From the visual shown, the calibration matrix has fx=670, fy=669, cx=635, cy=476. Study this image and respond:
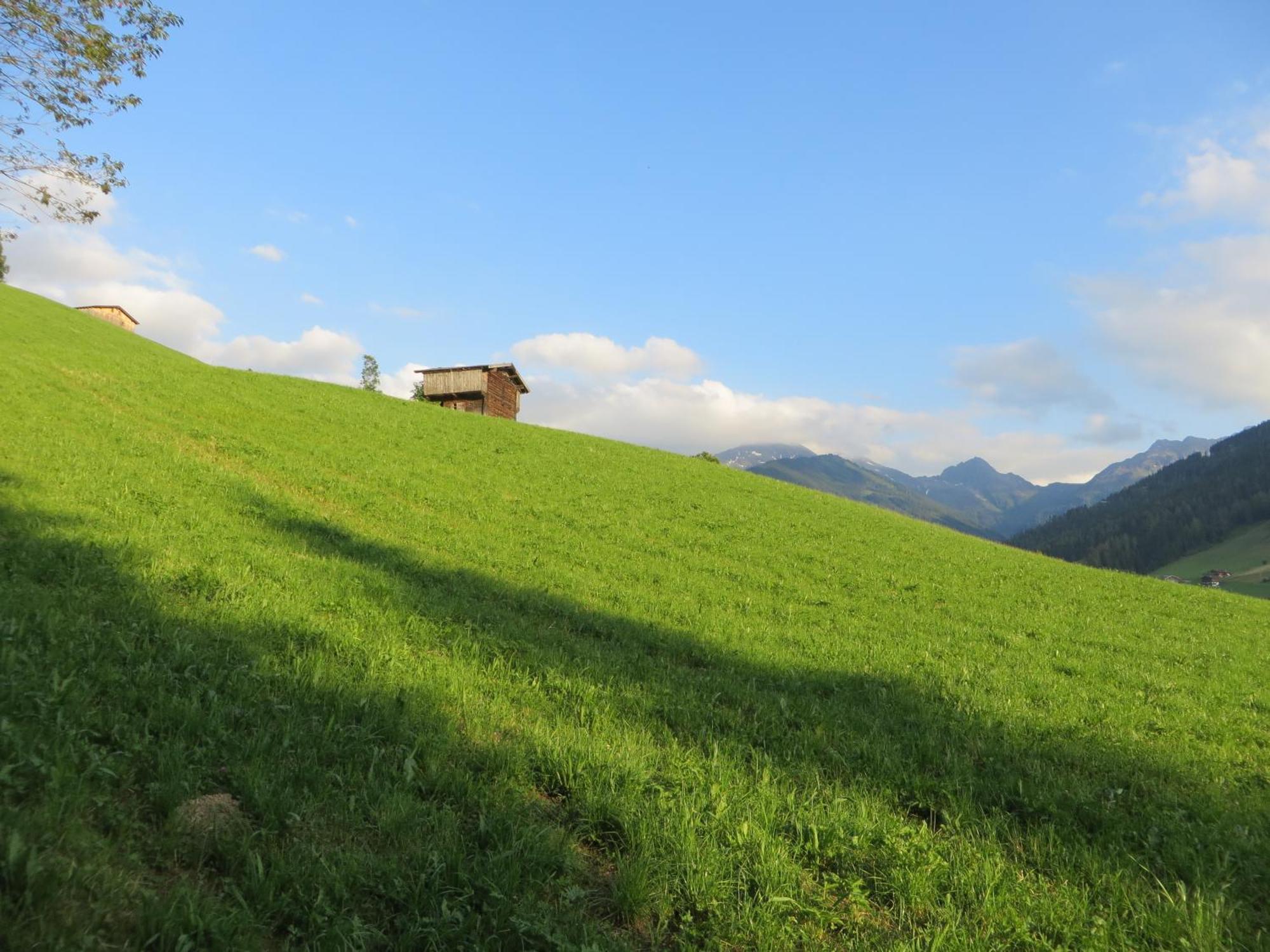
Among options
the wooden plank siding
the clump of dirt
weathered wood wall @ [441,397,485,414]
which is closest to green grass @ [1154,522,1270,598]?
weathered wood wall @ [441,397,485,414]

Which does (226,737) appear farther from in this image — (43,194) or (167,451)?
A: (167,451)

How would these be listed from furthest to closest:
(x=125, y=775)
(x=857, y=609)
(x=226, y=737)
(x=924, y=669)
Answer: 1. (x=857, y=609)
2. (x=924, y=669)
3. (x=226, y=737)
4. (x=125, y=775)

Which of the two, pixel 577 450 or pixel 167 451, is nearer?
pixel 167 451

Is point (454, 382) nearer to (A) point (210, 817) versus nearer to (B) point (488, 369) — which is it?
(B) point (488, 369)

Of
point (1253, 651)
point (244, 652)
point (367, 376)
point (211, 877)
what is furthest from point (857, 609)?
point (367, 376)

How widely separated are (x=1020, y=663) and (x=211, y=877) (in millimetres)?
13567

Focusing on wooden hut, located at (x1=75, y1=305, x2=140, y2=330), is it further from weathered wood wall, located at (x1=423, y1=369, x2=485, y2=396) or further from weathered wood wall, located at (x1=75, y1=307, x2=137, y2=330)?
weathered wood wall, located at (x1=423, y1=369, x2=485, y2=396)

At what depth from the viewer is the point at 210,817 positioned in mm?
4344

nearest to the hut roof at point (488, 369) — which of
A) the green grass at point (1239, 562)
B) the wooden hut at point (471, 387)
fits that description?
the wooden hut at point (471, 387)

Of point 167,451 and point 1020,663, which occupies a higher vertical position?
point 167,451

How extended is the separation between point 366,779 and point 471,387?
61.0m

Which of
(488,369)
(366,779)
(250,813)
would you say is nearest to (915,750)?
(366,779)

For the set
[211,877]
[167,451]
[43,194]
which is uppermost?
[43,194]

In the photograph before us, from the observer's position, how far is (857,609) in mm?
16766
